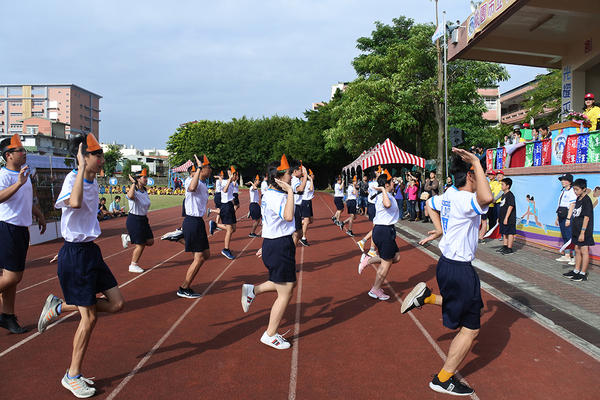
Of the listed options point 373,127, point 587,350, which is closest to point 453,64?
point 373,127

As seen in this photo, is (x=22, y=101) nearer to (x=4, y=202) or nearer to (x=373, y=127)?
(x=373, y=127)

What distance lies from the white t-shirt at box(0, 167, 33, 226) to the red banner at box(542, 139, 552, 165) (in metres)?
11.1

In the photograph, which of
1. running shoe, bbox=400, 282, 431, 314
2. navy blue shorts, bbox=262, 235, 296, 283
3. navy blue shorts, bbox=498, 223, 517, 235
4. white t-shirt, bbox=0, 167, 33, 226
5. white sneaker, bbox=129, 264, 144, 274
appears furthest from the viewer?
navy blue shorts, bbox=498, 223, 517, 235

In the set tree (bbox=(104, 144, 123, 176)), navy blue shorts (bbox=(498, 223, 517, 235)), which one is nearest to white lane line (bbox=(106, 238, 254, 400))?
navy blue shorts (bbox=(498, 223, 517, 235))

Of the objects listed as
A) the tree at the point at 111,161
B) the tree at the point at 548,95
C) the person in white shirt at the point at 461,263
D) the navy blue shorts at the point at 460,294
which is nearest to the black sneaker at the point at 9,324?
the person in white shirt at the point at 461,263

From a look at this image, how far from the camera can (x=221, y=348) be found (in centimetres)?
418

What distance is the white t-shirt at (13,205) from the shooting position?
14.5ft

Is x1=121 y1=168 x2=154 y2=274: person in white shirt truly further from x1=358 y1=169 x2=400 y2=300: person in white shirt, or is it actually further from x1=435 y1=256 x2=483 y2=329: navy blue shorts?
x1=435 y1=256 x2=483 y2=329: navy blue shorts

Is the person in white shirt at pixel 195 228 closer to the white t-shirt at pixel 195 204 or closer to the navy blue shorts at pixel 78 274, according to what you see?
the white t-shirt at pixel 195 204

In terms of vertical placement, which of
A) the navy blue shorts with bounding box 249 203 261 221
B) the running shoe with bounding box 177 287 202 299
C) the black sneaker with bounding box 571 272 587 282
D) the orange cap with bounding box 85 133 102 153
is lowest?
the running shoe with bounding box 177 287 202 299

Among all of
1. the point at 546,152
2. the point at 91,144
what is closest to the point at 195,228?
the point at 91,144

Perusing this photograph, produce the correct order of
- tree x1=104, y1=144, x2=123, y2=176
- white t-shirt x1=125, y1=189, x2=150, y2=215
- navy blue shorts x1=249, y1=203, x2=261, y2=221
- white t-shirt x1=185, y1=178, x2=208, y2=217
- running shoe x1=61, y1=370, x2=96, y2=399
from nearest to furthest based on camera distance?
running shoe x1=61, y1=370, x2=96, y2=399, white t-shirt x1=185, y1=178, x2=208, y2=217, white t-shirt x1=125, y1=189, x2=150, y2=215, navy blue shorts x1=249, y1=203, x2=261, y2=221, tree x1=104, y1=144, x2=123, y2=176

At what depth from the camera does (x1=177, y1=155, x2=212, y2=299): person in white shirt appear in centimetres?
582

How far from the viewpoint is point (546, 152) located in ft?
33.9
